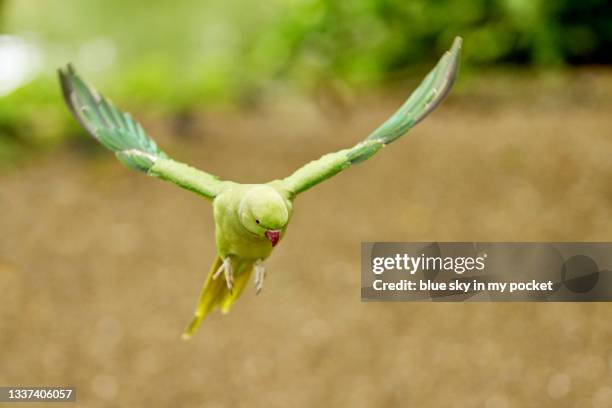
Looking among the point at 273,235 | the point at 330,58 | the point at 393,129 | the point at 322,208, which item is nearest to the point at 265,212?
the point at 273,235

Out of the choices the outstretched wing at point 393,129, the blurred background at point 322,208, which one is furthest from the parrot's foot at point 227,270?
the blurred background at point 322,208

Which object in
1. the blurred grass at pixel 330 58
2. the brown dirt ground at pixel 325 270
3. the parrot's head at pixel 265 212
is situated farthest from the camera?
the blurred grass at pixel 330 58

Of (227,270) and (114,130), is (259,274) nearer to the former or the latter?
(227,270)

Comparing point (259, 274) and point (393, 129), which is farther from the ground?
point (393, 129)

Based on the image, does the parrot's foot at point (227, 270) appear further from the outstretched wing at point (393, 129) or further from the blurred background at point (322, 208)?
the blurred background at point (322, 208)

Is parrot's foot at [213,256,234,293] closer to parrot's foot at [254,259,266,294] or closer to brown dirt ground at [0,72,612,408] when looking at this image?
parrot's foot at [254,259,266,294]
